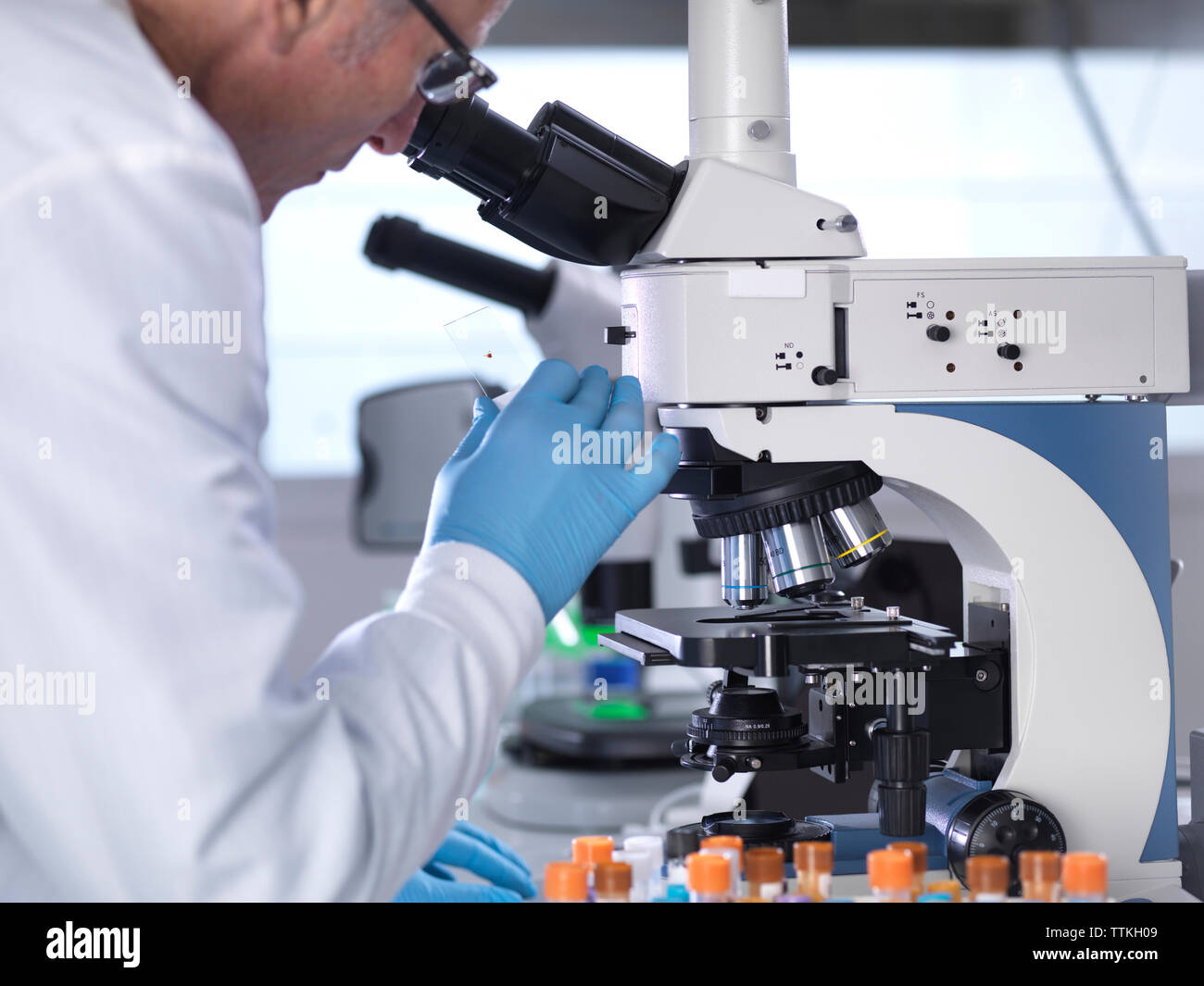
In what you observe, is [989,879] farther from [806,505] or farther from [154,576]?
[154,576]

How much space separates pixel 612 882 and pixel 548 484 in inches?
10.6

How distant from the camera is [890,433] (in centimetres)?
92

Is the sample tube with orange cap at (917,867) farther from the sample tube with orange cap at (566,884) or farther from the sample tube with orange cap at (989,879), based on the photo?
the sample tube with orange cap at (566,884)

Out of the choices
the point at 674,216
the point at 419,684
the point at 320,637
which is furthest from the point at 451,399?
the point at 419,684

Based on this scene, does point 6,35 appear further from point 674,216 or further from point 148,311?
point 674,216

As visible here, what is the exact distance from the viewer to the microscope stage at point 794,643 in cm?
91

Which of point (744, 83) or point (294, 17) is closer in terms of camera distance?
point (294, 17)

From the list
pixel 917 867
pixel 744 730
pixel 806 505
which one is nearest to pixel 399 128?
pixel 806 505

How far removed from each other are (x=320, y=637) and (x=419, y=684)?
2759mm

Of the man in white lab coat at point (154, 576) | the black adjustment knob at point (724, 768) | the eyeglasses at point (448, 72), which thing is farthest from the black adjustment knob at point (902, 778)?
the eyeglasses at point (448, 72)

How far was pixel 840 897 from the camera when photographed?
881mm

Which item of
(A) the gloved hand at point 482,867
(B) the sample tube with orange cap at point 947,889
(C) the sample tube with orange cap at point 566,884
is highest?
(C) the sample tube with orange cap at point 566,884

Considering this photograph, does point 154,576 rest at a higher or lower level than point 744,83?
lower

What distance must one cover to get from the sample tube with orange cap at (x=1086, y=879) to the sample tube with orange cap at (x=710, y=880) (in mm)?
218
